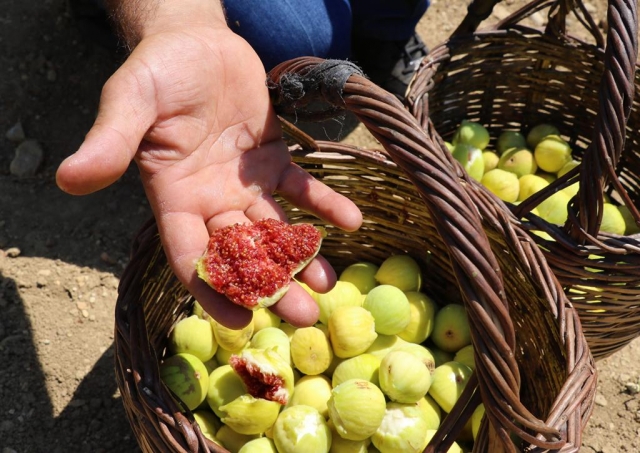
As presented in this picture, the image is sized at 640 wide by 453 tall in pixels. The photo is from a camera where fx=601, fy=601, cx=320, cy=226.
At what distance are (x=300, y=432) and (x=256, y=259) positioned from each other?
1.79 feet

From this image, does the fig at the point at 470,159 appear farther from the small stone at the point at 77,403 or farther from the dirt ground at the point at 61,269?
the small stone at the point at 77,403

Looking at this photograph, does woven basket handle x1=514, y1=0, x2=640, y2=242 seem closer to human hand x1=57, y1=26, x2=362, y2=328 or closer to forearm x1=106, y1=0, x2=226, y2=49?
human hand x1=57, y1=26, x2=362, y2=328

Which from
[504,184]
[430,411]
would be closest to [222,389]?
[430,411]

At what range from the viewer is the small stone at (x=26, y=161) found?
3287mm

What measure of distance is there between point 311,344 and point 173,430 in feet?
2.03

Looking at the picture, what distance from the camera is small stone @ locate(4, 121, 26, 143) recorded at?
338cm

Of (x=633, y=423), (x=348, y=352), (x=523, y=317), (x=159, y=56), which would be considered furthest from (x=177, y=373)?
(x=633, y=423)

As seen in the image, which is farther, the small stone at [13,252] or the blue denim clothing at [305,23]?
the blue denim clothing at [305,23]

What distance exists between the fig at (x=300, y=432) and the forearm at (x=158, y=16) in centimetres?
138

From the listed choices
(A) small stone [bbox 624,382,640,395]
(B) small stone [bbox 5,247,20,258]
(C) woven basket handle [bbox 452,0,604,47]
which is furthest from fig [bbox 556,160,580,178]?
(B) small stone [bbox 5,247,20,258]

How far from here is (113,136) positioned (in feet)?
5.08

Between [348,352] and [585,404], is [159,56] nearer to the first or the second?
[348,352]

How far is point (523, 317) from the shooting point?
1.99 metres

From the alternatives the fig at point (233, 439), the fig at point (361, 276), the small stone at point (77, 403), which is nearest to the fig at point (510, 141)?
the fig at point (361, 276)
